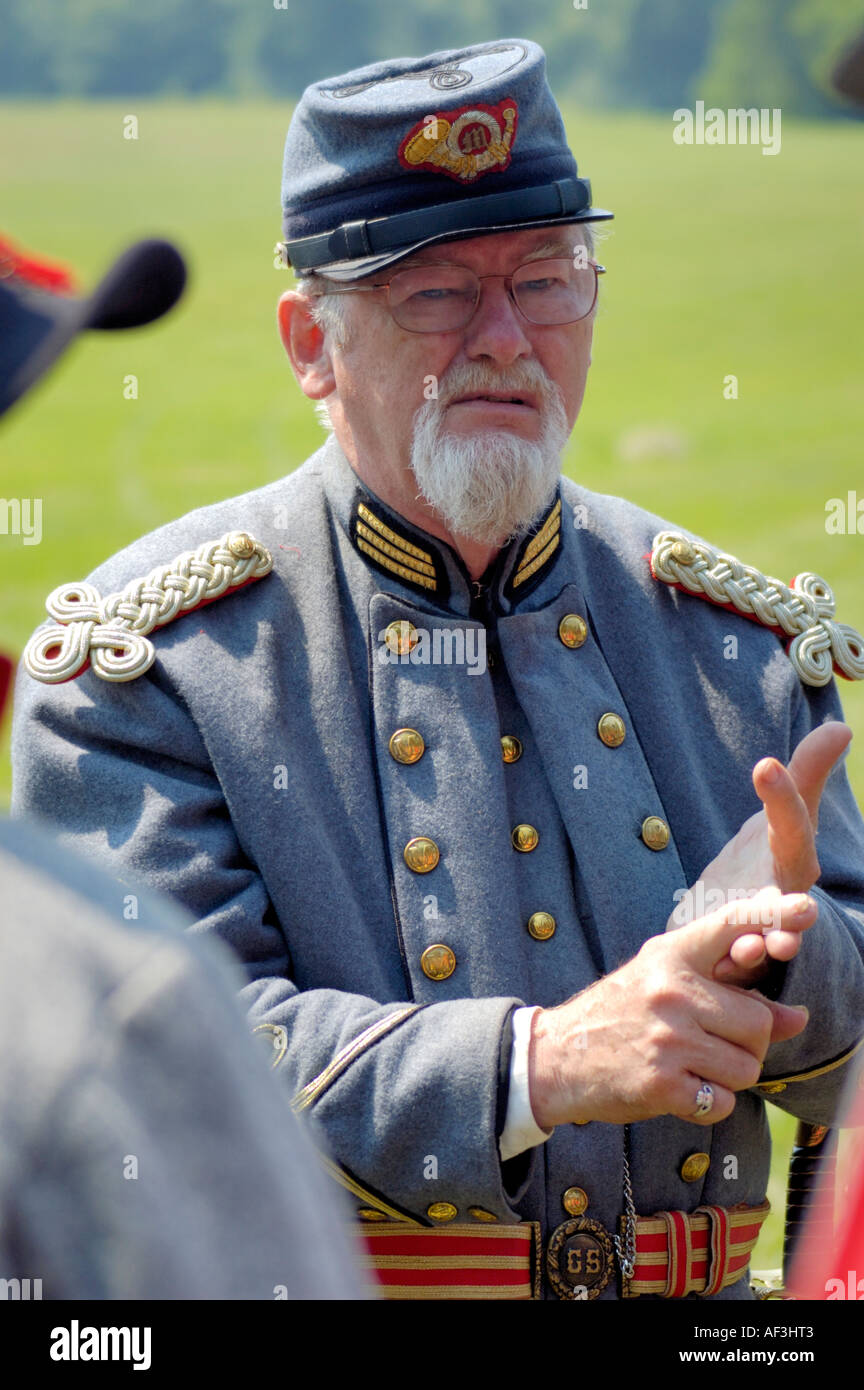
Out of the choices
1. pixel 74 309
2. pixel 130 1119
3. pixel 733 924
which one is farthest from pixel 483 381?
pixel 130 1119

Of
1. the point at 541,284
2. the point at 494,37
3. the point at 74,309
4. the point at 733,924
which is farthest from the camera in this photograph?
the point at 494,37

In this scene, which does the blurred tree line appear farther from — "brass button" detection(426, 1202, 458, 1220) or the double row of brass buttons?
"brass button" detection(426, 1202, 458, 1220)

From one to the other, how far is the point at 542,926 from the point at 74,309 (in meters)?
1.35

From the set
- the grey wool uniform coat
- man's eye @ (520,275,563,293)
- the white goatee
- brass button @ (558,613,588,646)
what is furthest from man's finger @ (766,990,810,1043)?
man's eye @ (520,275,563,293)

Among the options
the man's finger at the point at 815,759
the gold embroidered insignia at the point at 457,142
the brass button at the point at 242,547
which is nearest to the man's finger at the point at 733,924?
the man's finger at the point at 815,759

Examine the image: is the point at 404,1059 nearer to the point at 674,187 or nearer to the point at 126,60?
the point at 674,187

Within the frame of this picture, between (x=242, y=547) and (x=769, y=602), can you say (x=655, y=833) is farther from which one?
(x=242, y=547)

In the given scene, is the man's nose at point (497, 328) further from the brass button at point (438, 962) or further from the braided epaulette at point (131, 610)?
the brass button at point (438, 962)

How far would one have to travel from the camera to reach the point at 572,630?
259cm

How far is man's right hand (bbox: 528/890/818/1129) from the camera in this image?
82.2 inches

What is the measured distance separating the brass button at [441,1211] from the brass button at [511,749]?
620mm

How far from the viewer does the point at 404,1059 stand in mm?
2199

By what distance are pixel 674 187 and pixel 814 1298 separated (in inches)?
909

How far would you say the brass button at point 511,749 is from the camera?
251 centimetres
